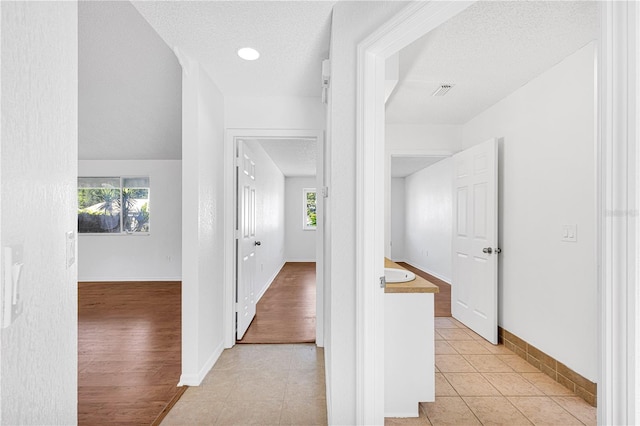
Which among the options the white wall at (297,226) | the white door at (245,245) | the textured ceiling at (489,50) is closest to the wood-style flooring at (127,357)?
the white door at (245,245)

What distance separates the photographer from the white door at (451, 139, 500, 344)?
10.5ft

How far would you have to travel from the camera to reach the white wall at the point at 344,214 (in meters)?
1.71

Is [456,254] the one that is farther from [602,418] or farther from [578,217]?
[602,418]

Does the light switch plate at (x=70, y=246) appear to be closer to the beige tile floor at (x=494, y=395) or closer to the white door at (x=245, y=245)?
the beige tile floor at (x=494, y=395)

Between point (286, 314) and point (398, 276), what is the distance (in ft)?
7.31

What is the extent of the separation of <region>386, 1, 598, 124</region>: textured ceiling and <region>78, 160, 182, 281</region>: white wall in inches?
183

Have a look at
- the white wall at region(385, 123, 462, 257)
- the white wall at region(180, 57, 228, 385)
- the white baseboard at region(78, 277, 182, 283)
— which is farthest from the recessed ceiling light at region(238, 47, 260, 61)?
the white baseboard at region(78, 277, 182, 283)

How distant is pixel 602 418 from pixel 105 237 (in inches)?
282

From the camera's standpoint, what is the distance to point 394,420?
200 cm

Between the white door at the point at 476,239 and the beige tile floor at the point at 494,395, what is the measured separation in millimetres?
442

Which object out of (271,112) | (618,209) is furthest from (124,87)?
(618,209)

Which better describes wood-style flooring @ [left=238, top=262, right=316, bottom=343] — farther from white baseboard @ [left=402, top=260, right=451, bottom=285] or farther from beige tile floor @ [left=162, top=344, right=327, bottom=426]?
white baseboard @ [left=402, top=260, right=451, bottom=285]

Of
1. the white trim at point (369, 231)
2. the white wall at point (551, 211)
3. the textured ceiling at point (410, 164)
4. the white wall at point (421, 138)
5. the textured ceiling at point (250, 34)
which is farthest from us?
Result: the textured ceiling at point (410, 164)

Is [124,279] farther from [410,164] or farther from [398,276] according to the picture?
[410,164]
